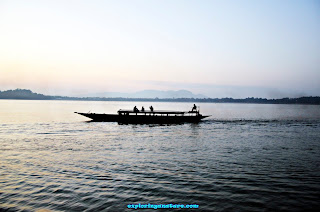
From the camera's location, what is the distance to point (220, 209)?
10.6 m

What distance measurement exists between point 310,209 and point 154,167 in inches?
376

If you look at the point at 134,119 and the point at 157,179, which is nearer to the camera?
the point at 157,179

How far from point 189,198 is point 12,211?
302 inches

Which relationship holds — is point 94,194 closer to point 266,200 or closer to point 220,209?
point 220,209

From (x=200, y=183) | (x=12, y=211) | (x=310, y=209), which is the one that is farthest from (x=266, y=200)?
(x=12, y=211)

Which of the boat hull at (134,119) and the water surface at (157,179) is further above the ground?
the boat hull at (134,119)

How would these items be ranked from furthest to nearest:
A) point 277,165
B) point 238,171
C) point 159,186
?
point 277,165 < point 238,171 < point 159,186

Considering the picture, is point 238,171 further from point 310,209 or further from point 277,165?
point 310,209

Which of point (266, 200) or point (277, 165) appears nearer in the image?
point (266, 200)

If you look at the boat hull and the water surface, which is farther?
the boat hull

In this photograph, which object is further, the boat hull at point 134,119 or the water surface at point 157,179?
the boat hull at point 134,119

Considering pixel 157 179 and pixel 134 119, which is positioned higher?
pixel 134 119

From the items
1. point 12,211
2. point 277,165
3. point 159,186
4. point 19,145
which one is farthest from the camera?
point 19,145

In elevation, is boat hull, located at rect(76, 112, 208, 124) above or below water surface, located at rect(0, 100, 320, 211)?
above
